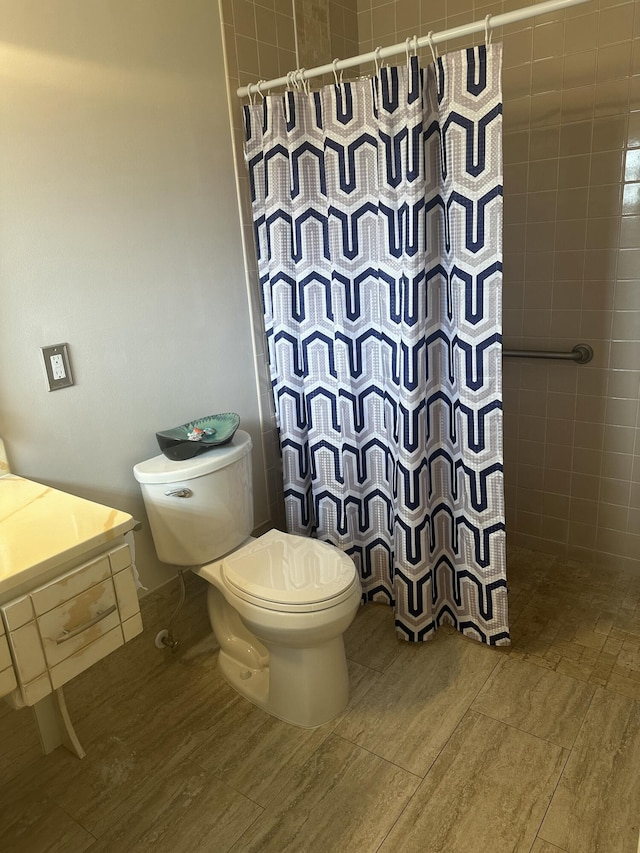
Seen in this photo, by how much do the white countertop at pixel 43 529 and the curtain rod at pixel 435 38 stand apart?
1430 mm

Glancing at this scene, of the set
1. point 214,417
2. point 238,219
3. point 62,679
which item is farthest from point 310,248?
point 62,679

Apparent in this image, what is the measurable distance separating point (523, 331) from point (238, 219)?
124 cm

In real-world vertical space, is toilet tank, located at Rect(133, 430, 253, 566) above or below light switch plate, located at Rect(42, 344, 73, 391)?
below

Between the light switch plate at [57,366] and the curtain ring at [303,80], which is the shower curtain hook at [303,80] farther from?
the light switch plate at [57,366]

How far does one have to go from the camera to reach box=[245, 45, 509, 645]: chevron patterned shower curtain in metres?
1.82

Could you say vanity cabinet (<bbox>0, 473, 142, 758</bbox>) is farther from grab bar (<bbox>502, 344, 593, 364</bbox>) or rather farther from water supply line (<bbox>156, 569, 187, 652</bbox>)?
grab bar (<bbox>502, 344, 593, 364</bbox>)

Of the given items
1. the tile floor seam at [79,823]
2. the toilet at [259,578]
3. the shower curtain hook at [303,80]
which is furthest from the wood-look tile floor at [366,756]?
the shower curtain hook at [303,80]

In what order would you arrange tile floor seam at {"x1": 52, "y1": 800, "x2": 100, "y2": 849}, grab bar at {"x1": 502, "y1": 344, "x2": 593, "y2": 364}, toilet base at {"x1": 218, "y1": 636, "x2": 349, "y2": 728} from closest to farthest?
tile floor seam at {"x1": 52, "y1": 800, "x2": 100, "y2": 849}
toilet base at {"x1": 218, "y1": 636, "x2": 349, "y2": 728}
grab bar at {"x1": 502, "y1": 344, "x2": 593, "y2": 364}

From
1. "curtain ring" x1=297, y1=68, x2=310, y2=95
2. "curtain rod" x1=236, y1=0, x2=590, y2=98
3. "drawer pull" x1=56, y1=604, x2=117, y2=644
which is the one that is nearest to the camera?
"drawer pull" x1=56, y1=604, x2=117, y2=644

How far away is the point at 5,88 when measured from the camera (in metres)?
1.61

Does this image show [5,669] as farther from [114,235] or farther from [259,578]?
[114,235]

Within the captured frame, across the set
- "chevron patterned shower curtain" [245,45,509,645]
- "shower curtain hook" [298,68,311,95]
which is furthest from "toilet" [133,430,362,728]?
"shower curtain hook" [298,68,311,95]

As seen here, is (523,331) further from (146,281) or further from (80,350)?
(80,350)

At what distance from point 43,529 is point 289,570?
0.75 meters
